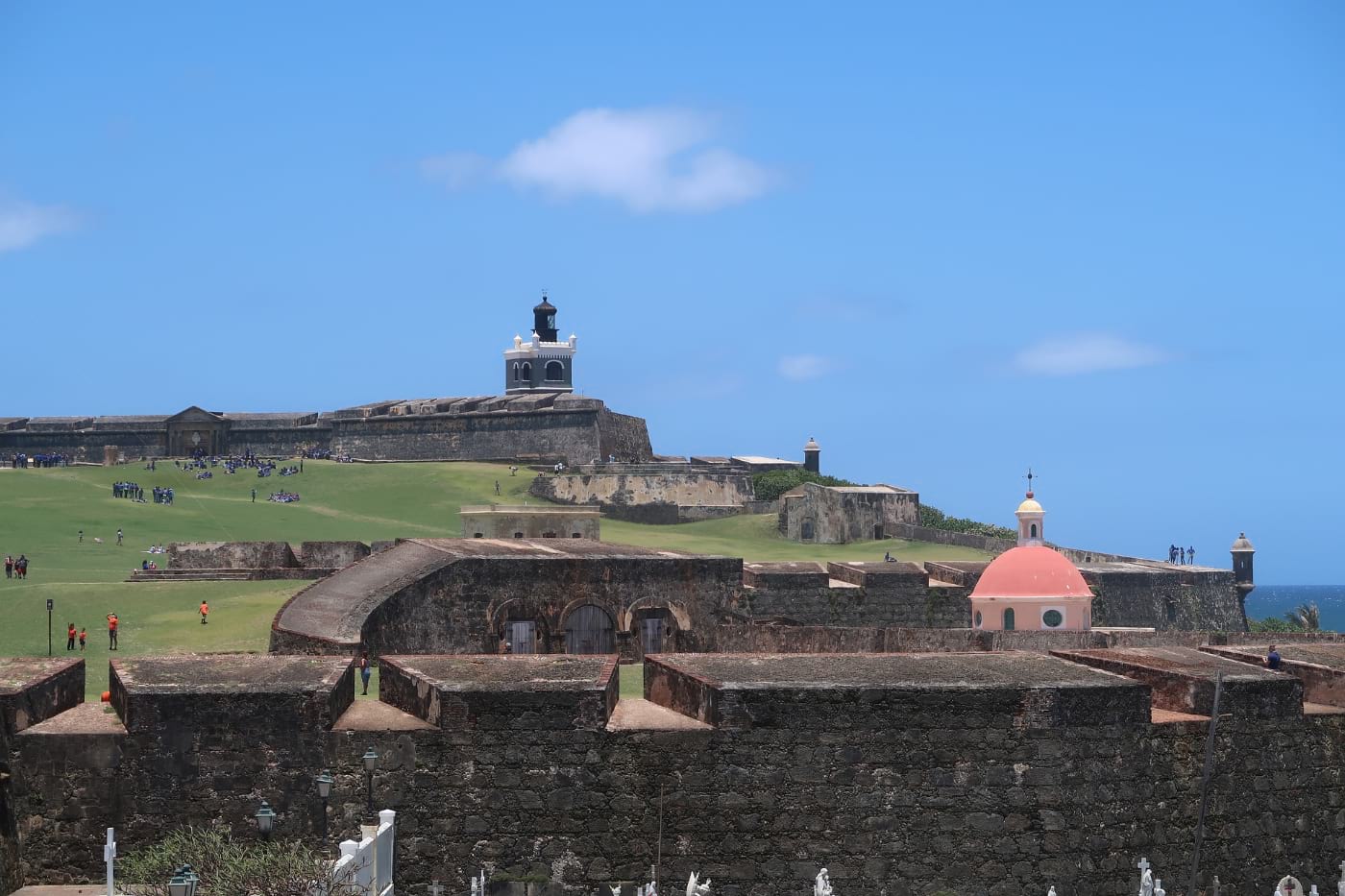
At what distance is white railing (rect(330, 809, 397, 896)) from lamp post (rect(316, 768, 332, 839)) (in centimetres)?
35

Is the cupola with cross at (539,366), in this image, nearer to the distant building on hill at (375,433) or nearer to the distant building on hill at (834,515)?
the distant building on hill at (375,433)

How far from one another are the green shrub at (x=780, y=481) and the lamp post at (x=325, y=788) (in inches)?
2418

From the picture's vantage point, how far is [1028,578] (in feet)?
104

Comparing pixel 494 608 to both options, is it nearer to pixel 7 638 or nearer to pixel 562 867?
pixel 7 638

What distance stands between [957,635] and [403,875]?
13145mm

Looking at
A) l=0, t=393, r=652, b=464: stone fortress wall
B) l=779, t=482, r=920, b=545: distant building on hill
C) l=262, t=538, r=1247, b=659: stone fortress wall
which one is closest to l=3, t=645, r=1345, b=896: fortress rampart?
l=262, t=538, r=1247, b=659: stone fortress wall

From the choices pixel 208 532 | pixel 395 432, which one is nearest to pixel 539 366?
pixel 395 432

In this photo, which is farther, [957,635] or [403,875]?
[957,635]

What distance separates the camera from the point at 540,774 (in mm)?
15289

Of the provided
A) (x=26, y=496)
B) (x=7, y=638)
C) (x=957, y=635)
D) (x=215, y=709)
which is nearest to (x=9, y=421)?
(x=26, y=496)

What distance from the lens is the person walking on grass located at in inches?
763

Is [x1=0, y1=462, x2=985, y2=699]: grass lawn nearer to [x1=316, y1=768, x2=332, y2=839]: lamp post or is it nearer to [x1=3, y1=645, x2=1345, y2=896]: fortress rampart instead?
[x1=3, y1=645, x2=1345, y2=896]: fortress rampart

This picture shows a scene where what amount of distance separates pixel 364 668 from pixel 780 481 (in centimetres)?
6003

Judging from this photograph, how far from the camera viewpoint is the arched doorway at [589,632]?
2619 cm
